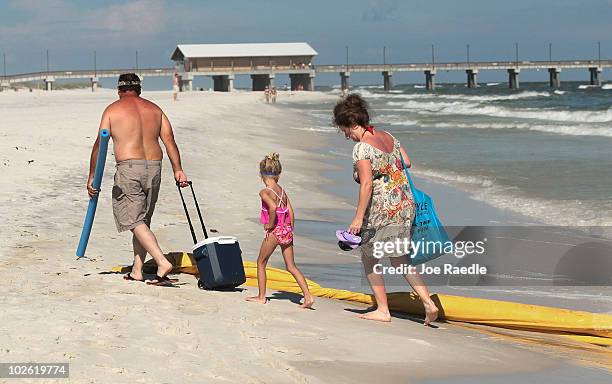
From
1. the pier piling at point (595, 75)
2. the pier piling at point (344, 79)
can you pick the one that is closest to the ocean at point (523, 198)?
the pier piling at point (344, 79)

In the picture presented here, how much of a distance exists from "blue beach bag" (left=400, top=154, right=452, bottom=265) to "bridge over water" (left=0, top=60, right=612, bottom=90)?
9073 cm

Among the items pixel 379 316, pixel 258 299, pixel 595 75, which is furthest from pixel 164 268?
pixel 595 75

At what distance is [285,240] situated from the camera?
6.15 meters

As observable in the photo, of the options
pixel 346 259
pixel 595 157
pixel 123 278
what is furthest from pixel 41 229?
pixel 595 157

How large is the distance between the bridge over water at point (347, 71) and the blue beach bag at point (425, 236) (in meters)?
90.7

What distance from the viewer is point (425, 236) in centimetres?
580

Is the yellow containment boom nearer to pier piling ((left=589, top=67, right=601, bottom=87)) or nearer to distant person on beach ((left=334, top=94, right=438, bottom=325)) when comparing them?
distant person on beach ((left=334, top=94, right=438, bottom=325))

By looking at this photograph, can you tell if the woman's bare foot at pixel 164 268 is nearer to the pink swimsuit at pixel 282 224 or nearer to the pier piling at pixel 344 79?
the pink swimsuit at pixel 282 224

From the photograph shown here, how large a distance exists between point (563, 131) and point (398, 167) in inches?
1037

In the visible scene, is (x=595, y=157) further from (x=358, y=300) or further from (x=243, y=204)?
(x=358, y=300)

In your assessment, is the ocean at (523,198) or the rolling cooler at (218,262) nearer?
the rolling cooler at (218,262)

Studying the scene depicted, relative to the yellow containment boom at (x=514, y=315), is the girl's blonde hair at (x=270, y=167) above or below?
above

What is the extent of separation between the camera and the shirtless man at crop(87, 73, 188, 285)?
6430mm

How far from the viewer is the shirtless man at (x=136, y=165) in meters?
6.43
